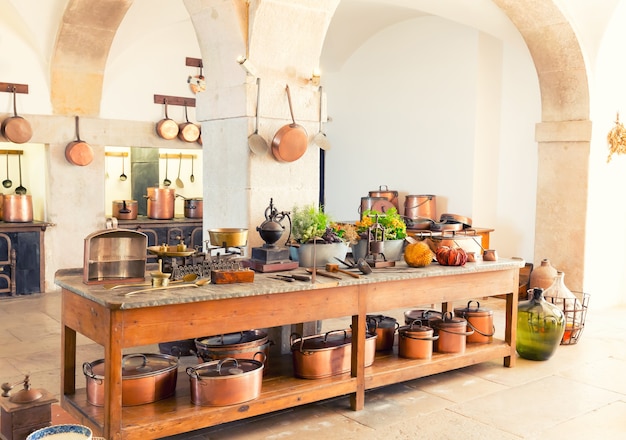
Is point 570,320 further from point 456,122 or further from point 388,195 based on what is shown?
point 388,195

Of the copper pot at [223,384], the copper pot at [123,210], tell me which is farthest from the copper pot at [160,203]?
the copper pot at [223,384]

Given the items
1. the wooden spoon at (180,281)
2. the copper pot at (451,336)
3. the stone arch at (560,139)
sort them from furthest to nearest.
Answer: the stone arch at (560,139), the copper pot at (451,336), the wooden spoon at (180,281)

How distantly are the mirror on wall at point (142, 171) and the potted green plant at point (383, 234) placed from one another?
5.21m

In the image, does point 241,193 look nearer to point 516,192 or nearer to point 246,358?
point 246,358

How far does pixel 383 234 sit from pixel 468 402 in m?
1.27

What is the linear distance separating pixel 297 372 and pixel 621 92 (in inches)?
221

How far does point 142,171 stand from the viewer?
9.66 m

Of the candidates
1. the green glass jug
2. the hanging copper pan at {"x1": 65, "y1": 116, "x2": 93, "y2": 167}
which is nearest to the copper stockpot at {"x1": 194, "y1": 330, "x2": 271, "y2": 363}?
the green glass jug

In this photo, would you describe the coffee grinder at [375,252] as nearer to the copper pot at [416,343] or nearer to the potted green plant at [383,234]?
the potted green plant at [383,234]

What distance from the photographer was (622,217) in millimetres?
8188

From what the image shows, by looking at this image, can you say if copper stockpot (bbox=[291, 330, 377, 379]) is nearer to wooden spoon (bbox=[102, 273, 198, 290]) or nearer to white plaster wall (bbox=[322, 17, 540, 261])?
wooden spoon (bbox=[102, 273, 198, 290])

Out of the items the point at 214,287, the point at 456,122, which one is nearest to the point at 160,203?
the point at 456,122

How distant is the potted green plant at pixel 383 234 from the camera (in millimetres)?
4859

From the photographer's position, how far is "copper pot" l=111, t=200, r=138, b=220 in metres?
8.85
